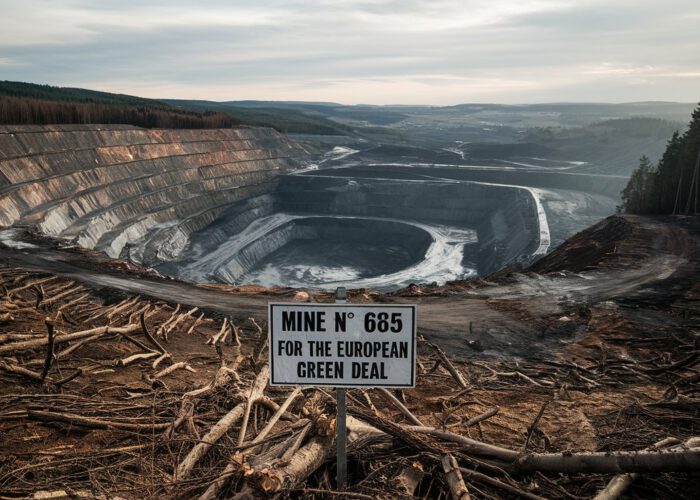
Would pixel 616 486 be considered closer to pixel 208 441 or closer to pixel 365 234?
pixel 208 441

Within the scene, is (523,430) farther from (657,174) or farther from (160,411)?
(657,174)

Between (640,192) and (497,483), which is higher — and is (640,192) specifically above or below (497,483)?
below

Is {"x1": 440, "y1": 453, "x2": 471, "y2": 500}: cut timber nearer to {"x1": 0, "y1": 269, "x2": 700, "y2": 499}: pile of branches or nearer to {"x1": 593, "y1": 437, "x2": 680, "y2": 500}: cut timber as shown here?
{"x1": 0, "y1": 269, "x2": 700, "y2": 499}: pile of branches

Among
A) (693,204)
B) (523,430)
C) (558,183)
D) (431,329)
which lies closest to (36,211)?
(431,329)

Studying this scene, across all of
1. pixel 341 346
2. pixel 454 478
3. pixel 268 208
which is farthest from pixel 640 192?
pixel 341 346

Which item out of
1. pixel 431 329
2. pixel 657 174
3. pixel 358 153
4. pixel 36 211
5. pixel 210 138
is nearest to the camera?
pixel 431 329

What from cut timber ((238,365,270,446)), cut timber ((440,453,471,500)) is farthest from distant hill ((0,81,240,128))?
cut timber ((440,453,471,500))
